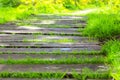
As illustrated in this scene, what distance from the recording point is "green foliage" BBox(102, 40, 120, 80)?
3431 mm

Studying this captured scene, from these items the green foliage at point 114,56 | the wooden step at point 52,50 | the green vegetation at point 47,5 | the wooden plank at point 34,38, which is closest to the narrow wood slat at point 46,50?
the wooden step at point 52,50

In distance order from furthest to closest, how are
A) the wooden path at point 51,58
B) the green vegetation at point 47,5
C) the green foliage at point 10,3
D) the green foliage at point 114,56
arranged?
the green foliage at point 10,3 → the green vegetation at point 47,5 → the wooden path at point 51,58 → the green foliage at point 114,56

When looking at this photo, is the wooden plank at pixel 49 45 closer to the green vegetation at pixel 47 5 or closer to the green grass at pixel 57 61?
the green grass at pixel 57 61

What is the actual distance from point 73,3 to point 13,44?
11419 millimetres

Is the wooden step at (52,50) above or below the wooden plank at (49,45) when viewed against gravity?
above

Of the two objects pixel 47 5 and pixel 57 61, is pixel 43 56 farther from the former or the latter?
pixel 47 5

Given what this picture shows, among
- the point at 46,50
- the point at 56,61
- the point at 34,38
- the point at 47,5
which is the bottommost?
the point at 47,5

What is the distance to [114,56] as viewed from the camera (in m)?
4.07

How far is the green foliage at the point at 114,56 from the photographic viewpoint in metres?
3.43

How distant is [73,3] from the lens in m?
16.7

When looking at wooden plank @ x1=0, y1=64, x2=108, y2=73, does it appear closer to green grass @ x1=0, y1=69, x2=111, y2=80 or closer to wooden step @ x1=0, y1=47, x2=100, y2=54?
green grass @ x1=0, y1=69, x2=111, y2=80

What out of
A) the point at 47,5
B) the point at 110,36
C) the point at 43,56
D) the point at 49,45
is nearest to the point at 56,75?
the point at 43,56

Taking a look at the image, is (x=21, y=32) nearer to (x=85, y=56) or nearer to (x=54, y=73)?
(x=85, y=56)

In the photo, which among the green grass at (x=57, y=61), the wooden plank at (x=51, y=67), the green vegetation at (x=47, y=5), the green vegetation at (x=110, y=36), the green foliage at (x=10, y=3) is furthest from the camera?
the green foliage at (x=10, y=3)
